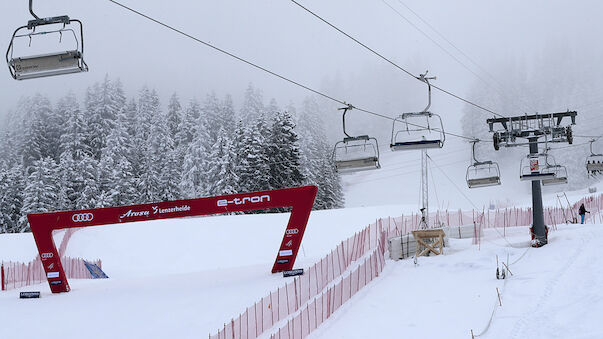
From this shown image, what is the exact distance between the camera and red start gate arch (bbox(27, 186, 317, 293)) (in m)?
22.2

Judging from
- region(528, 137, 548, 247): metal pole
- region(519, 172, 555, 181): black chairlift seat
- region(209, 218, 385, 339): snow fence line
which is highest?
region(519, 172, 555, 181): black chairlift seat

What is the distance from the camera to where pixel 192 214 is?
2273cm

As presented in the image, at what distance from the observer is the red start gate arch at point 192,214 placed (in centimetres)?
2225

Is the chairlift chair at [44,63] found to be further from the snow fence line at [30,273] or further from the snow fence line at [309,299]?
the snow fence line at [30,273]

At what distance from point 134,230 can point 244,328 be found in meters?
24.7

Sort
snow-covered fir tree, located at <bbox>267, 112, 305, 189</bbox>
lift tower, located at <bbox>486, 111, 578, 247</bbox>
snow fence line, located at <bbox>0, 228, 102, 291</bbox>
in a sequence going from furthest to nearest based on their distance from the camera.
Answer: snow-covered fir tree, located at <bbox>267, 112, 305, 189</bbox> < snow fence line, located at <bbox>0, 228, 102, 291</bbox> < lift tower, located at <bbox>486, 111, 578, 247</bbox>

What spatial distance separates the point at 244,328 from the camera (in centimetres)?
1391

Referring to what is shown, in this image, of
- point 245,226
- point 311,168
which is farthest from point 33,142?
point 245,226

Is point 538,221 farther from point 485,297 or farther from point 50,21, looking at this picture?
point 50,21

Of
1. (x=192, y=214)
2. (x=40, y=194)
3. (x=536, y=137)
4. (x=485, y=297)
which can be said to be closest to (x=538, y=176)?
→ (x=536, y=137)

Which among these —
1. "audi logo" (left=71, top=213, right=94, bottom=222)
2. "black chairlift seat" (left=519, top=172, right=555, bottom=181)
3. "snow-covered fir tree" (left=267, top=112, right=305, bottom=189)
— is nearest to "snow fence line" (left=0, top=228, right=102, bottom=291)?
"audi logo" (left=71, top=213, right=94, bottom=222)

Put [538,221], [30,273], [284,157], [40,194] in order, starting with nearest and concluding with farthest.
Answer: [538,221] < [30,273] < [40,194] < [284,157]

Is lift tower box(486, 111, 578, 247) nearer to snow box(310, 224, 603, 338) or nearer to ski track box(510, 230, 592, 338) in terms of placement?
snow box(310, 224, 603, 338)

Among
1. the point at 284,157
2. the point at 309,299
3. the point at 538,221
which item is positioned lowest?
the point at 309,299
